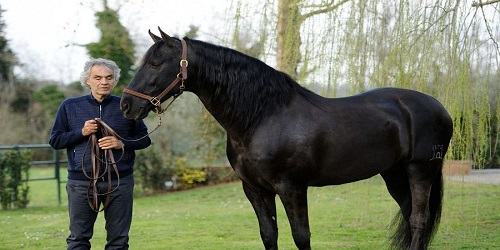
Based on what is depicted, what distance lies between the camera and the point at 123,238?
3682 millimetres

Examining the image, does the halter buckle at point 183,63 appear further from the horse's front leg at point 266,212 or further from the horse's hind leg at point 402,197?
the horse's hind leg at point 402,197

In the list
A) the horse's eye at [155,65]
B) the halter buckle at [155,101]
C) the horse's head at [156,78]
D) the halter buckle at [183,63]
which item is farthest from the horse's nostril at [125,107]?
the halter buckle at [183,63]

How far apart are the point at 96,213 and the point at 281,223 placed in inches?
191

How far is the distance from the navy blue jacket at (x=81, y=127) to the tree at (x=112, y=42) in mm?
11392

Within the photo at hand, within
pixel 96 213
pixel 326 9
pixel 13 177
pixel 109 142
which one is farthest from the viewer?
pixel 13 177

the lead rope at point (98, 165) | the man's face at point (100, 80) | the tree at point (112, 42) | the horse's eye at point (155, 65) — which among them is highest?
the tree at point (112, 42)

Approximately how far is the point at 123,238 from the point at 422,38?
9.47ft

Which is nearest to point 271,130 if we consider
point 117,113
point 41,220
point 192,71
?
point 192,71

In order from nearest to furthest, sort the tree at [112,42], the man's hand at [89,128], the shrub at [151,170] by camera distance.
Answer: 1. the man's hand at [89,128]
2. the shrub at [151,170]
3. the tree at [112,42]

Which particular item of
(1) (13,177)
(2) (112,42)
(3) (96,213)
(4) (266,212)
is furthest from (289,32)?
(2) (112,42)

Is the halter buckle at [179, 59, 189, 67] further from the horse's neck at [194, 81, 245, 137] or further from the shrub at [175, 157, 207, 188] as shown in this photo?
the shrub at [175, 157, 207, 188]

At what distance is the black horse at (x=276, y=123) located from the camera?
3.40m

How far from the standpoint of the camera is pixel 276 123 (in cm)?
358

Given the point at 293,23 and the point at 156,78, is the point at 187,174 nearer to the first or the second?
the point at 293,23
